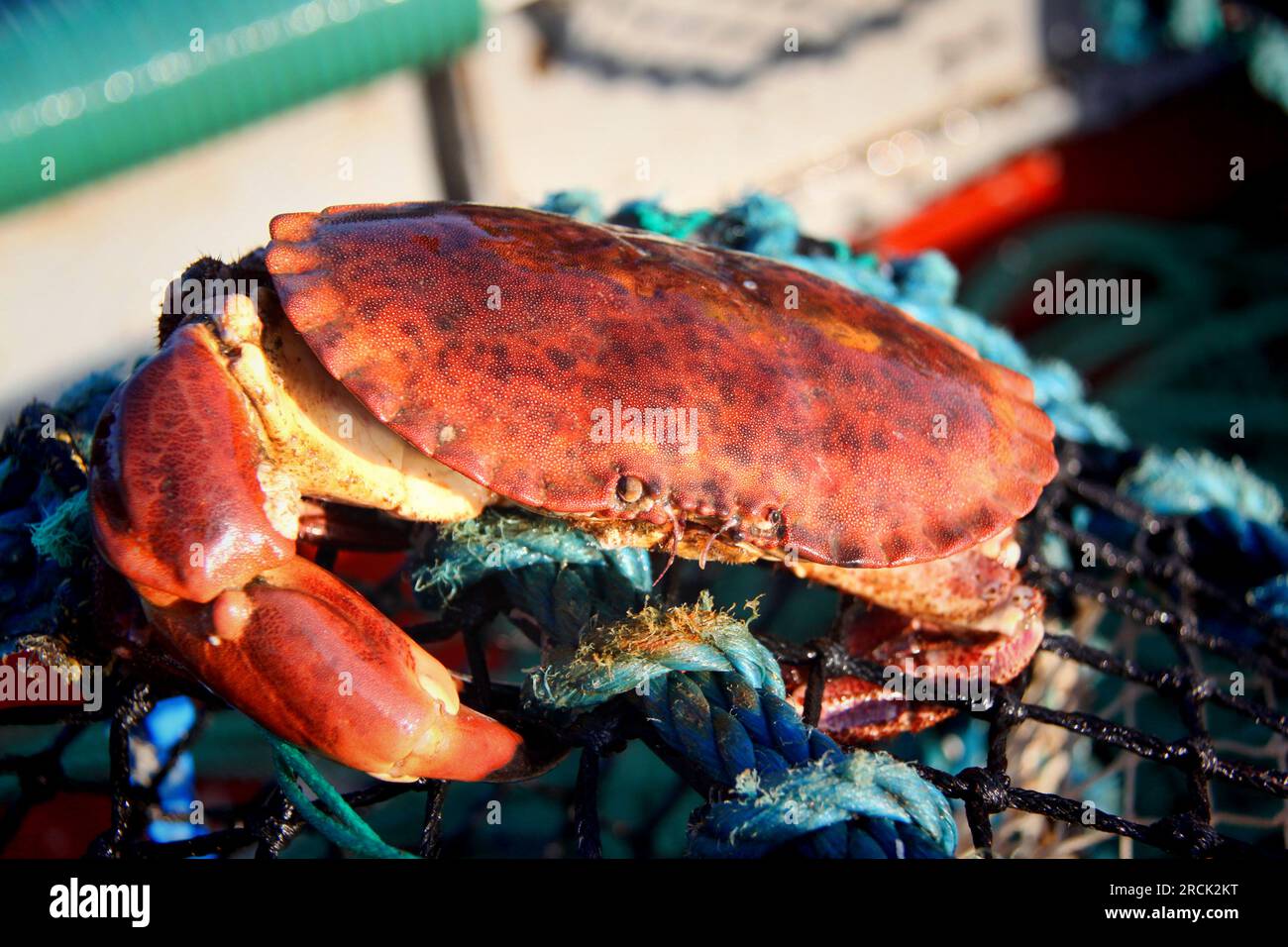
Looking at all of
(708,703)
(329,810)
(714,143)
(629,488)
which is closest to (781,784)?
(708,703)

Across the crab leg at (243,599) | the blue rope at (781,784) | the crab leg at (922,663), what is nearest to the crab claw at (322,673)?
the crab leg at (243,599)

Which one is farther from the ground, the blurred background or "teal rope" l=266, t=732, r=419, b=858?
the blurred background

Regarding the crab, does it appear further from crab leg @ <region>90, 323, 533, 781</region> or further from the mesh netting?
the mesh netting

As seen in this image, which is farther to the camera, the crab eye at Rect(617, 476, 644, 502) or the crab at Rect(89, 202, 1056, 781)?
the crab eye at Rect(617, 476, 644, 502)

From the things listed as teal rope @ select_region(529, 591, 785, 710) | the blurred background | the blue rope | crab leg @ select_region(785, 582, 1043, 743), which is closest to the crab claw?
teal rope @ select_region(529, 591, 785, 710)

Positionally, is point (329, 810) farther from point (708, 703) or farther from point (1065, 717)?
point (1065, 717)
